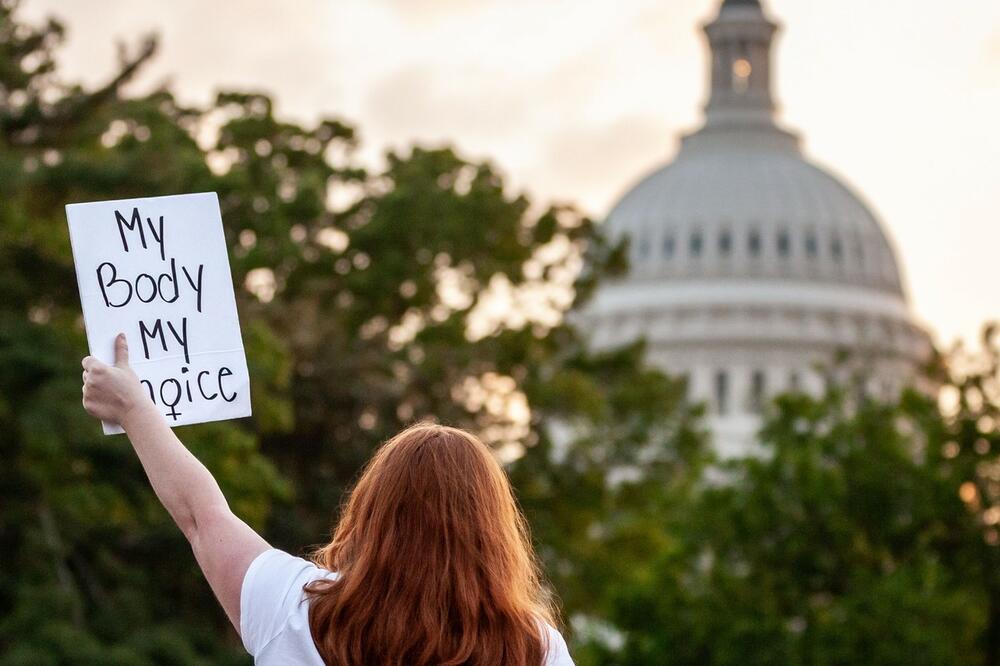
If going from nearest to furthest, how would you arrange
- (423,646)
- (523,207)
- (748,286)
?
(423,646) → (523,207) → (748,286)

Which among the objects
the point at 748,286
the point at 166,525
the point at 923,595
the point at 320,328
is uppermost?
the point at 748,286

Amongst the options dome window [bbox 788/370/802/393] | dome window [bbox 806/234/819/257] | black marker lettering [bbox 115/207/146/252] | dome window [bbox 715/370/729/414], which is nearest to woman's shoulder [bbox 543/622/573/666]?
black marker lettering [bbox 115/207/146/252]

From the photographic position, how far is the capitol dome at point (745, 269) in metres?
138

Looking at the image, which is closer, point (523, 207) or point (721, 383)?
point (523, 207)

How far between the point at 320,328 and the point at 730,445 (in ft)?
336

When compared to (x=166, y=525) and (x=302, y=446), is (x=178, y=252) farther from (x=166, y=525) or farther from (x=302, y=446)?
(x=302, y=446)

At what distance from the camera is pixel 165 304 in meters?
4.89

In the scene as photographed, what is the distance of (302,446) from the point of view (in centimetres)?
3556

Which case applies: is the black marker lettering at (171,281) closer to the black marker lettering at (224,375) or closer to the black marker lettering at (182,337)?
the black marker lettering at (182,337)

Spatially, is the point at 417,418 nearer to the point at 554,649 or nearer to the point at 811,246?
the point at 554,649

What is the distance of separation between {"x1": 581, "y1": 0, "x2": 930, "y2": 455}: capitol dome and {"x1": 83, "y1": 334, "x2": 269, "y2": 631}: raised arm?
12291cm

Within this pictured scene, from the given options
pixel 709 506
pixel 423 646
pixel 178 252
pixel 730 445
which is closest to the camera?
pixel 423 646

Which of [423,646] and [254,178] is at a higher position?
[254,178]

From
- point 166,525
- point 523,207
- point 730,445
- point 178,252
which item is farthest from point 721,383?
point 178,252
